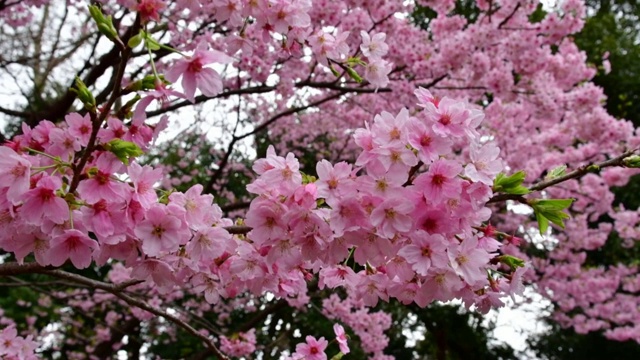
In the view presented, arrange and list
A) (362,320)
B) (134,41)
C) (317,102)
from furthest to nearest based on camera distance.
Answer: (362,320), (317,102), (134,41)

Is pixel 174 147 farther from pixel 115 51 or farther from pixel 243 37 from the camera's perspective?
pixel 243 37

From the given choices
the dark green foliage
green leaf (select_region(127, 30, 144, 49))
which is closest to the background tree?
green leaf (select_region(127, 30, 144, 49))

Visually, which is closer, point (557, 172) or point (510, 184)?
point (510, 184)

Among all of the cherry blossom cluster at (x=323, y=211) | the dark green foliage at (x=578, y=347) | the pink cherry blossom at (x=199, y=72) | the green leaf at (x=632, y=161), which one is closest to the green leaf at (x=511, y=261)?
the cherry blossom cluster at (x=323, y=211)

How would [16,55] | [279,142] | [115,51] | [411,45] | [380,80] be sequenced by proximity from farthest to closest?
1. [279,142]
2. [16,55]
3. [411,45]
4. [115,51]
5. [380,80]

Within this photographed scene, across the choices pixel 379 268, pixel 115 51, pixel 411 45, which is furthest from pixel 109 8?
pixel 379 268

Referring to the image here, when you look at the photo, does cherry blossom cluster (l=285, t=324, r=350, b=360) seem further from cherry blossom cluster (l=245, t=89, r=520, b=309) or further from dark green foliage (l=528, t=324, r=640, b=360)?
dark green foliage (l=528, t=324, r=640, b=360)

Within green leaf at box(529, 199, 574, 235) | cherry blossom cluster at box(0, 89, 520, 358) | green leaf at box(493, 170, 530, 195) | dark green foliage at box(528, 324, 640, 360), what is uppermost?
dark green foliage at box(528, 324, 640, 360)

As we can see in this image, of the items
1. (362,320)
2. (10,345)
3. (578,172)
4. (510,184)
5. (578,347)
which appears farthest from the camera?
(578,347)

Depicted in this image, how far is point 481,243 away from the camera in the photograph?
1.38 metres

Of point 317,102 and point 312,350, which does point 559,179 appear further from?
point 317,102

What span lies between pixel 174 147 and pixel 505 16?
257 inches

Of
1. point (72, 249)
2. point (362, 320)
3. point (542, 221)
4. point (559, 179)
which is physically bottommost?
point (72, 249)

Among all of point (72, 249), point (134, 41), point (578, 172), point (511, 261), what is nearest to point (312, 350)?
point (511, 261)
